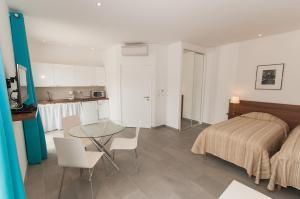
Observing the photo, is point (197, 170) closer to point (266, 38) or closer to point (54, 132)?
point (266, 38)

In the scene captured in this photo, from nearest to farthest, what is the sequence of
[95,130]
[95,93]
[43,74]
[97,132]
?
[97,132] → [95,130] → [43,74] → [95,93]

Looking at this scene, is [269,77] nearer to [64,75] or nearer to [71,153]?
[71,153]

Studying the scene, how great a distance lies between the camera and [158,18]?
2686mm

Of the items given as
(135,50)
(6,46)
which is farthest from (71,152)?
(135,50)

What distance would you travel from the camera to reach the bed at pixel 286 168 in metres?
1.90

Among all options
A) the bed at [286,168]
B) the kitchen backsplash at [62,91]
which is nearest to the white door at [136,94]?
the kitchen backsplash at [62,91]

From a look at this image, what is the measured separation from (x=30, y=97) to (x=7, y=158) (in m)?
2.12

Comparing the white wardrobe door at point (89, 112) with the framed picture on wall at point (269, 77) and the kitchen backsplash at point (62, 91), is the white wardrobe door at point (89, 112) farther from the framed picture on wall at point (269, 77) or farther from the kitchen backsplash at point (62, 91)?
the framed picture on wall at point (269, 77)

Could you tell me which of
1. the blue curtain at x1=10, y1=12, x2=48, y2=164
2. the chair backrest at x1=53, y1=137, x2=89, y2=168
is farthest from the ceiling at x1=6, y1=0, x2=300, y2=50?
the chair backrest at x1=53, y1=137, x2=89, y2=168

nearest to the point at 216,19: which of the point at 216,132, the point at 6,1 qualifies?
the point at 216,132

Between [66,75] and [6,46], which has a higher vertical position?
[6,46]

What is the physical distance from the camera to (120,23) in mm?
2939

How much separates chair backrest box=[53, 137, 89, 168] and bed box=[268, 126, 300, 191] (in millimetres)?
2568

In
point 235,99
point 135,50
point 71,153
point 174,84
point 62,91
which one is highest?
point 135,50
